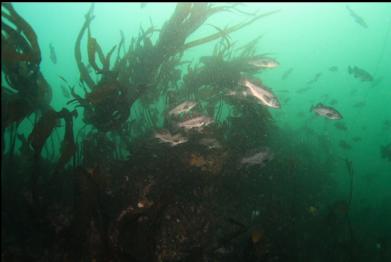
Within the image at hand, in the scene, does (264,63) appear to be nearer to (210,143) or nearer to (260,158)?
(210,143)

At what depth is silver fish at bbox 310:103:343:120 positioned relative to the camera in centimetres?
665

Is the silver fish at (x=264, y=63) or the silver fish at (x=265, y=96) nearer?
the silver fish at (x=265, y=96)

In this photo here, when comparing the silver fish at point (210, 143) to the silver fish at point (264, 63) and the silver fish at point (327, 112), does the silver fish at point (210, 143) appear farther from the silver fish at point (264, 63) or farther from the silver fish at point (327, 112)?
the silver fish at point (327, 112)

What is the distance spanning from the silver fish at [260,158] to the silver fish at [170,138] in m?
1.08

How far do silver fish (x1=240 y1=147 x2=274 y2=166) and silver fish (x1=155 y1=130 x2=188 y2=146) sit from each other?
1.08 meters

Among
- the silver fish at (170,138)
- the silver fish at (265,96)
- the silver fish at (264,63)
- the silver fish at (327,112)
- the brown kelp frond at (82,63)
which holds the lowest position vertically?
the silver fish at (327,112)

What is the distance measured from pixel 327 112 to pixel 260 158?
296 cm

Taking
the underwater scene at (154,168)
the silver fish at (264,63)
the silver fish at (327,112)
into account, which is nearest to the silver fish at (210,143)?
the underwater scene at (154,168)

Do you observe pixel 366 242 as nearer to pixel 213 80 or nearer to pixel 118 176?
pixel 213 80

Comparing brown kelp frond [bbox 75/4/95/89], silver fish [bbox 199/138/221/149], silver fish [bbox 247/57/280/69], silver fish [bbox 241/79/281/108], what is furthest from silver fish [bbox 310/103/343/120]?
brown kelp frond [bbox 75/4/95/89]

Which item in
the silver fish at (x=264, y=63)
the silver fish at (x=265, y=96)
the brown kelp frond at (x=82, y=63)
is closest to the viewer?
the silver fish at (x=265, y=96)

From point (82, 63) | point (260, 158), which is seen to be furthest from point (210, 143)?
point (82, 63)

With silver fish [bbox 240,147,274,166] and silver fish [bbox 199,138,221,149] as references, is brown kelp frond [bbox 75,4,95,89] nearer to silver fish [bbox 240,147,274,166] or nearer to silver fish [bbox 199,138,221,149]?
silver fish [bbox 199,138,221,149]

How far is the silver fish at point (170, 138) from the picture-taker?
188 inches
